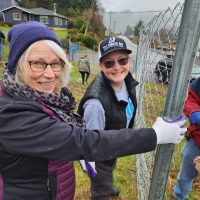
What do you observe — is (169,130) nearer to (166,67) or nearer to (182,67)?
(182,67)

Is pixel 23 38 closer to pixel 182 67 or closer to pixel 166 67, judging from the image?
pixel 182 67

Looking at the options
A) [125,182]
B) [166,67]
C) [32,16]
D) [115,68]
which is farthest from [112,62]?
[32,16]

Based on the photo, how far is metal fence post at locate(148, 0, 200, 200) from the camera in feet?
3.55

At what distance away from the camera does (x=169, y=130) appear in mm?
1255

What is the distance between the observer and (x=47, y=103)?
4.80ft

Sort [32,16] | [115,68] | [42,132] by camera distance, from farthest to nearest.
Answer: [32,16]
[115,68]
[42,132]

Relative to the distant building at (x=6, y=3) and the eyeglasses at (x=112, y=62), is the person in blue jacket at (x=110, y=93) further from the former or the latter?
the distant building at (x=6, y=3)

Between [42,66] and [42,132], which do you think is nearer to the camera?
[42,132]

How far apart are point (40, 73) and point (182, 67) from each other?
70 centimetres

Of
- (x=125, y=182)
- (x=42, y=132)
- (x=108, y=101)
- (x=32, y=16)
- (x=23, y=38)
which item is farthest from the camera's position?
(x=32, y=16)

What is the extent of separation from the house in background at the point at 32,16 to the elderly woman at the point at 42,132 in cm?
4779

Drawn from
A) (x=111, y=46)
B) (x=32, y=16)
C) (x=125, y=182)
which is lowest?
(x=32, y=16)

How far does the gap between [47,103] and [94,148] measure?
35 centimetres

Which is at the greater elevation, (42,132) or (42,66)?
(42,66)
